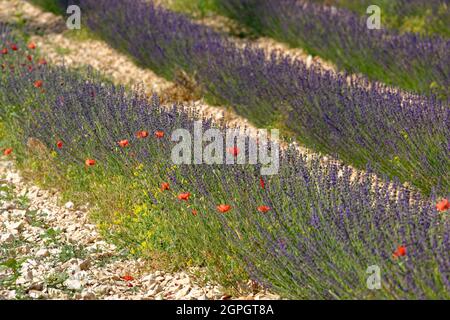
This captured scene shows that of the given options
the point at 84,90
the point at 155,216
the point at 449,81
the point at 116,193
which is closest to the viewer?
the point at 155,216

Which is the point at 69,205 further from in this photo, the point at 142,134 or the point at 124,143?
the point at 142,134

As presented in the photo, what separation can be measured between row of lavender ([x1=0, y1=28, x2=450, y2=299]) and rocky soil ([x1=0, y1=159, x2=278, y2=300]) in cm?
12

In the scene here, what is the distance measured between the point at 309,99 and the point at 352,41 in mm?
2047

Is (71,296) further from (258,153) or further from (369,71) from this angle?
(369,71)

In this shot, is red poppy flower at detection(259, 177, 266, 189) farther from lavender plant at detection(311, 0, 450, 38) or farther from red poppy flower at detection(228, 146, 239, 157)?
lavender plant at detection(311, 0, 450, 38)

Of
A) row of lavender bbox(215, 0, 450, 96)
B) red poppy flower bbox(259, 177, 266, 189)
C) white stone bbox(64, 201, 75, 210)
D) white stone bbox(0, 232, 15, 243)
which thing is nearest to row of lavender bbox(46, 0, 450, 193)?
row of lavender bbox(215, 0, 450, 96)

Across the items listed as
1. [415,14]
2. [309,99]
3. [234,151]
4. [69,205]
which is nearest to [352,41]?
[415,14]

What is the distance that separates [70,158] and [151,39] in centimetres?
318

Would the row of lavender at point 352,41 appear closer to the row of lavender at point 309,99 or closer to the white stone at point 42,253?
the row of lavender at point 309,99

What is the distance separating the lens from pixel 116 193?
14.0ft

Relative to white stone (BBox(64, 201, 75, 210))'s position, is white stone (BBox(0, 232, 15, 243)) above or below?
below

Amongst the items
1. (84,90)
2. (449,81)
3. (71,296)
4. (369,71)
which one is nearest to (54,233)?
(71,296)

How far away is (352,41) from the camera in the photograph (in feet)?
24.1

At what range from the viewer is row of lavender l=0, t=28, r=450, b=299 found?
9.64 feet
